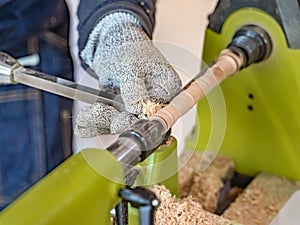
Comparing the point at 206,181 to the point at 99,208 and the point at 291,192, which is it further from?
the point at 99,208

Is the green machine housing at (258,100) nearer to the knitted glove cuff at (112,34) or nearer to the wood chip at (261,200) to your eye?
the wood chip at (261,200)

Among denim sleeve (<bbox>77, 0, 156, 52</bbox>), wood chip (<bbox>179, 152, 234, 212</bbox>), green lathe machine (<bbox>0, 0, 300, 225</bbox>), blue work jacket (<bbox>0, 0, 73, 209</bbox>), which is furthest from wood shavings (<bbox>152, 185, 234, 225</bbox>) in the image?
blue work jacket (<bbox>0, 0, 73, 209</bbox>)

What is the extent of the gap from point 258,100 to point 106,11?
25cm

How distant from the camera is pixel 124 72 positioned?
0.64 metres

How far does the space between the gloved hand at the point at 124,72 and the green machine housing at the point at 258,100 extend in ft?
0.37

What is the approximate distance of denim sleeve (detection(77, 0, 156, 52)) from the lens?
29.8 inches

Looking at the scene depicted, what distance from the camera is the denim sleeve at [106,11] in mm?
756

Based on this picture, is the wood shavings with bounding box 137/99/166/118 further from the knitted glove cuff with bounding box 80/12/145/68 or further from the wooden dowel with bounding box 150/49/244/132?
the knitted glove cuff with bounding box 80/12/145/68

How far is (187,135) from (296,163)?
17 cm

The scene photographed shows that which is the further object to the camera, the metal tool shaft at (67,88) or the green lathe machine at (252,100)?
the green lathe machine at (252,100)

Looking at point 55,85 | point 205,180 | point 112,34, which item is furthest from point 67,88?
point 205,180

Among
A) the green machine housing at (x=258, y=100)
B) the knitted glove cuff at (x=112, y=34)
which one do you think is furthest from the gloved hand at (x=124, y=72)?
the green machine housing at (x=258, y=100)

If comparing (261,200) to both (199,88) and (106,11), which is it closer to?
(199,88)

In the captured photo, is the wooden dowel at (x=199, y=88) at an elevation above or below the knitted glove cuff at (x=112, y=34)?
below
